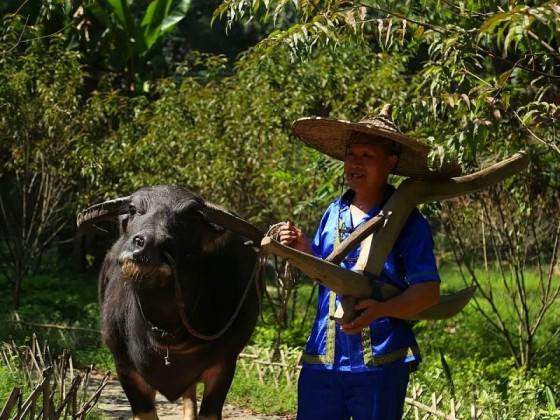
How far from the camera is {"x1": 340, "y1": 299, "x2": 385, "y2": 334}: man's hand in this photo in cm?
358

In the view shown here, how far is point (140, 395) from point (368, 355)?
206 centimetres

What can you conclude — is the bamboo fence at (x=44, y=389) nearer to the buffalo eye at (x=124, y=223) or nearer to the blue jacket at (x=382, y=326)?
the buffalo eye at (x=124, y=223)

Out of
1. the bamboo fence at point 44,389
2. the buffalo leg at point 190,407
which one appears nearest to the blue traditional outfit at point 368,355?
the bamboo fence at point 44,389

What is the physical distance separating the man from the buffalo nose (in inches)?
34.9

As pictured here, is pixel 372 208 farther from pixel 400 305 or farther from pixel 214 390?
pixel 214 390

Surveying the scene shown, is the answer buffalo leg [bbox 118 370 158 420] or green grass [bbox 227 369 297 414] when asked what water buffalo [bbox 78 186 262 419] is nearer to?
buffalo leg [bbox 118 370 158 420]

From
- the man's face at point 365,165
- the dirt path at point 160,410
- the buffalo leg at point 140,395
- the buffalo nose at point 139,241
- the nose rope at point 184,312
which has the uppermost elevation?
the man's face at point 365,165

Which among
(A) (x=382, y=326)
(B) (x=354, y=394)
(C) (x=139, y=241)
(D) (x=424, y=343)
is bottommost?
(D) (x=424, y=343)

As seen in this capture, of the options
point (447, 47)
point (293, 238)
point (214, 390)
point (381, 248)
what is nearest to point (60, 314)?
point (214, 390)

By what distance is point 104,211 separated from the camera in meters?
5.38

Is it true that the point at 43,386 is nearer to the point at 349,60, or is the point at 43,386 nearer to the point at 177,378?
the point at 177,378

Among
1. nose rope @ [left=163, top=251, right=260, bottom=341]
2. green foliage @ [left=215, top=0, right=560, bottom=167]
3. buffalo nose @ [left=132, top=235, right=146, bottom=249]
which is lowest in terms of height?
nose rope @ [left=163, top=251, right=260, bottom=341]

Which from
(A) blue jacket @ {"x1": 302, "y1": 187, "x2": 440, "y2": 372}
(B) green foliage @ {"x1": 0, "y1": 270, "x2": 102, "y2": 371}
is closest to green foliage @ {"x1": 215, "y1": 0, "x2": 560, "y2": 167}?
Answer: (A) blue jacket @ {"x1": 302, "y1": 187, "x2": 440, "y2": 372}

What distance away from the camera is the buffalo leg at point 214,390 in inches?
214
